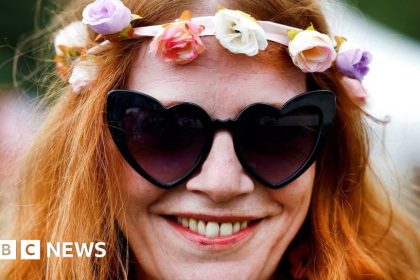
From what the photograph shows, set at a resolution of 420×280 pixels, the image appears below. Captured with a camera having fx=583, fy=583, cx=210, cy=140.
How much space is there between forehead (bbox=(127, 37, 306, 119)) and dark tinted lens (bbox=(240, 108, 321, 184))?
0.17 ft

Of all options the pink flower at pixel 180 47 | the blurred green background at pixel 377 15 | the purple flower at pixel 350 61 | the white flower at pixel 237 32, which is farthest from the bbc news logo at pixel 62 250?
the blurred green background at pixel 377 15

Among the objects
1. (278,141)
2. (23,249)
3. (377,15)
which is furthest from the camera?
(377,15)

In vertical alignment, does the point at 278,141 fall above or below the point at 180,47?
below

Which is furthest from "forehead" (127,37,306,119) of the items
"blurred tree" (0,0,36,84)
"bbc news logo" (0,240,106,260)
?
"blurred tree" (0,0,36,84)

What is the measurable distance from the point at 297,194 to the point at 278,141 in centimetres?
18

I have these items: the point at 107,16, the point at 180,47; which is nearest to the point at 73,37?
the point at 107,16

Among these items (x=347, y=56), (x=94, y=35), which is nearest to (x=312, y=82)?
(x=347, y=56)

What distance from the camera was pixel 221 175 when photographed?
1.56 metres

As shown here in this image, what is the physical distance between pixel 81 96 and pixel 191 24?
1.42 feet

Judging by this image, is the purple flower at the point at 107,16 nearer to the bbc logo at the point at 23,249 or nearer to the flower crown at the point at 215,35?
the flower crown at the point at 215,35

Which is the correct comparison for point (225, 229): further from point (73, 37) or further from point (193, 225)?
point (73, 37)

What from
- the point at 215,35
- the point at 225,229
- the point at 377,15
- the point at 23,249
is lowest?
the point at 23,249

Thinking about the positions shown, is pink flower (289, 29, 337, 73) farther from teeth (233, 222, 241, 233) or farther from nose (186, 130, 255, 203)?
teeth (233, 222, 241, 233)

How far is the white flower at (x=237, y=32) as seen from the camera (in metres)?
1.58
